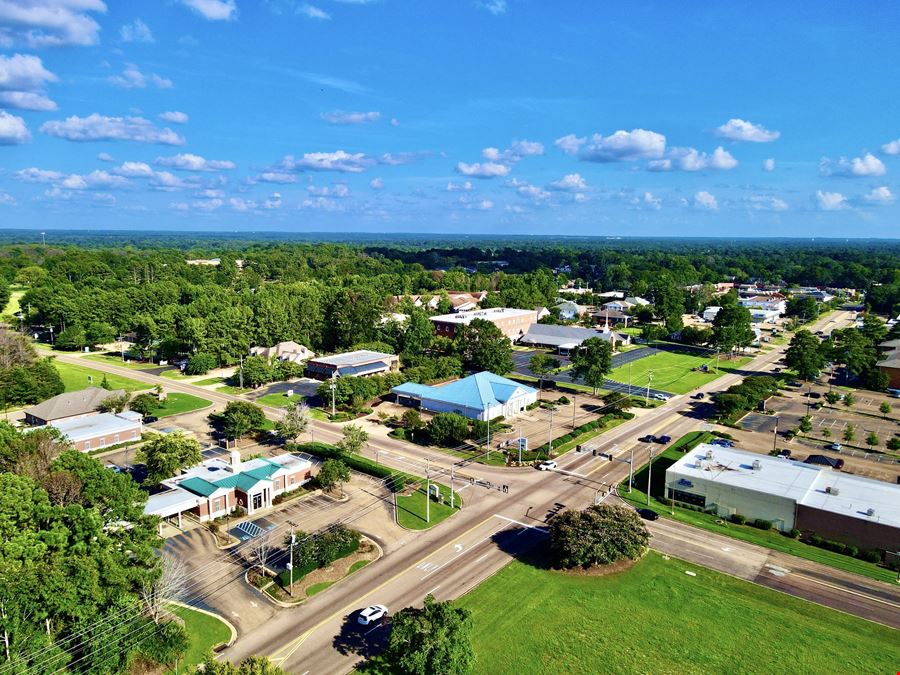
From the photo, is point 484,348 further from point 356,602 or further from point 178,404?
point 356,602

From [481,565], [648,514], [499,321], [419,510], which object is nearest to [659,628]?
[481,565]

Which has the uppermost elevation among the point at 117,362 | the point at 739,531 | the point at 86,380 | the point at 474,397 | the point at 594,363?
the point at 594,363

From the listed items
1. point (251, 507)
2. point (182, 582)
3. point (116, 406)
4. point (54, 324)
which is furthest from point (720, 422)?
point (54, 324)

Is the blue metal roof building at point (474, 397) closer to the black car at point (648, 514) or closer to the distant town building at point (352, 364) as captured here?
the distant town building at point (352, 364)

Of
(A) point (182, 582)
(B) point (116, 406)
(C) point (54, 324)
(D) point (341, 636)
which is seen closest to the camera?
(D) point (341, 636)

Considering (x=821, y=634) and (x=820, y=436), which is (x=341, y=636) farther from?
(x=820, y=436)

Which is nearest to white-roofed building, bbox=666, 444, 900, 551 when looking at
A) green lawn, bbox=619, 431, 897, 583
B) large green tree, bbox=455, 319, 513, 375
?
green lawn, bbox=619, 431, 897, 583
